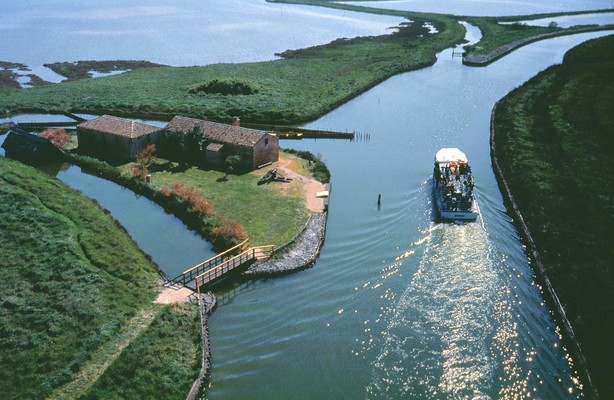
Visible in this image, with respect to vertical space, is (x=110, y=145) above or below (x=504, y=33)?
below

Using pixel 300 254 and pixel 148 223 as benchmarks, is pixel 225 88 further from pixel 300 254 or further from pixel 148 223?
pixel 300 254

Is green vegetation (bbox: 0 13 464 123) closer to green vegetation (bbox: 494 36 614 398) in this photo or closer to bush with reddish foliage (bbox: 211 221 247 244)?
green vegetation (bbox: 494 36 614 398)

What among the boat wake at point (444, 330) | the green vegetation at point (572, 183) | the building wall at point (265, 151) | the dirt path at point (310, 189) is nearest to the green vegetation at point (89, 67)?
the building wall at point (265, 151)

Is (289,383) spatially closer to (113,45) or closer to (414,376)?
(414,376)

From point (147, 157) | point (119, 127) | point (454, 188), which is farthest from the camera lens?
point (119, 127)

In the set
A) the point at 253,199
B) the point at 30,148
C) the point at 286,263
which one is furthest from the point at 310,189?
the point at 30,148

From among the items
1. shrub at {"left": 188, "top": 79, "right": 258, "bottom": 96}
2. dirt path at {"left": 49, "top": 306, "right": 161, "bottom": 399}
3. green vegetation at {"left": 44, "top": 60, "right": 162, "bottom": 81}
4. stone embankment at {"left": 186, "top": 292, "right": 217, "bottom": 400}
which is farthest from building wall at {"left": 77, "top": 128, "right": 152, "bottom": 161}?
green vegetation at {"left": 44, "top": 60, "right": 162, "bottom": 81}

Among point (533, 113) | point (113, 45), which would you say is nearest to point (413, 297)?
point (533, 113)
